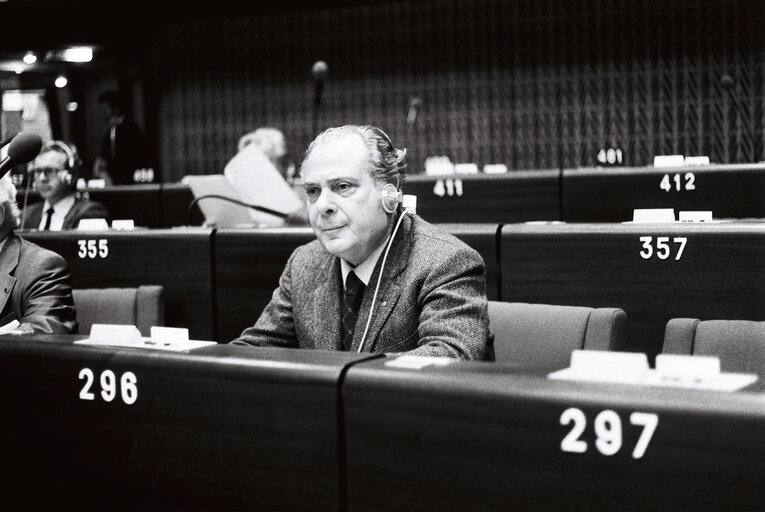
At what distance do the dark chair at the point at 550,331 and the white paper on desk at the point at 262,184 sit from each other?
205cm

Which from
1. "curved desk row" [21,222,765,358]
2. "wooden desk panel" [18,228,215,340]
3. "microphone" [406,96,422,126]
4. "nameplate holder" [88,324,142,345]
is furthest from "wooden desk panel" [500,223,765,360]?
"microphone" [406,96,422,126]

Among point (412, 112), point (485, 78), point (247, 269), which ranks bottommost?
point (247, 269)

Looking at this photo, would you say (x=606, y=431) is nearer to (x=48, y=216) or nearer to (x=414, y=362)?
(x=414, y=362)

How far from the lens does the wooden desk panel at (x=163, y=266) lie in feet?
10.9

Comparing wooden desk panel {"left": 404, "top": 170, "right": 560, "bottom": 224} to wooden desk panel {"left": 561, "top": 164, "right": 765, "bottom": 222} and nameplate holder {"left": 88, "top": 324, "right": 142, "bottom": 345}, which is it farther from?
nameplate holder {"left": 88, "top": 324, "right": 142, "bottom": 345}

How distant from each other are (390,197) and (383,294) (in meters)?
0.21

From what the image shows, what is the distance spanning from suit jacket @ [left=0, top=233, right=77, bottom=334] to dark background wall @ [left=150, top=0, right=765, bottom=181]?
248 inches

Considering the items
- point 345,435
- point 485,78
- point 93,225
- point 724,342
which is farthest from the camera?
point 485,78

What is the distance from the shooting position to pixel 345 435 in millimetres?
1024

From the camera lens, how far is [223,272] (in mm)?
3297

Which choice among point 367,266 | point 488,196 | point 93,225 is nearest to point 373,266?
point 367,266

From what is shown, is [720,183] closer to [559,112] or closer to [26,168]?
[26,168]

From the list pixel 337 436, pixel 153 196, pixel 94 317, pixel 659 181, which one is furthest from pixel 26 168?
pixel 337 436

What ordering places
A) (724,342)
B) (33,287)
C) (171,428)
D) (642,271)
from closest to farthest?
(171,428) → (724,342) → (642,271) → (33,287)
